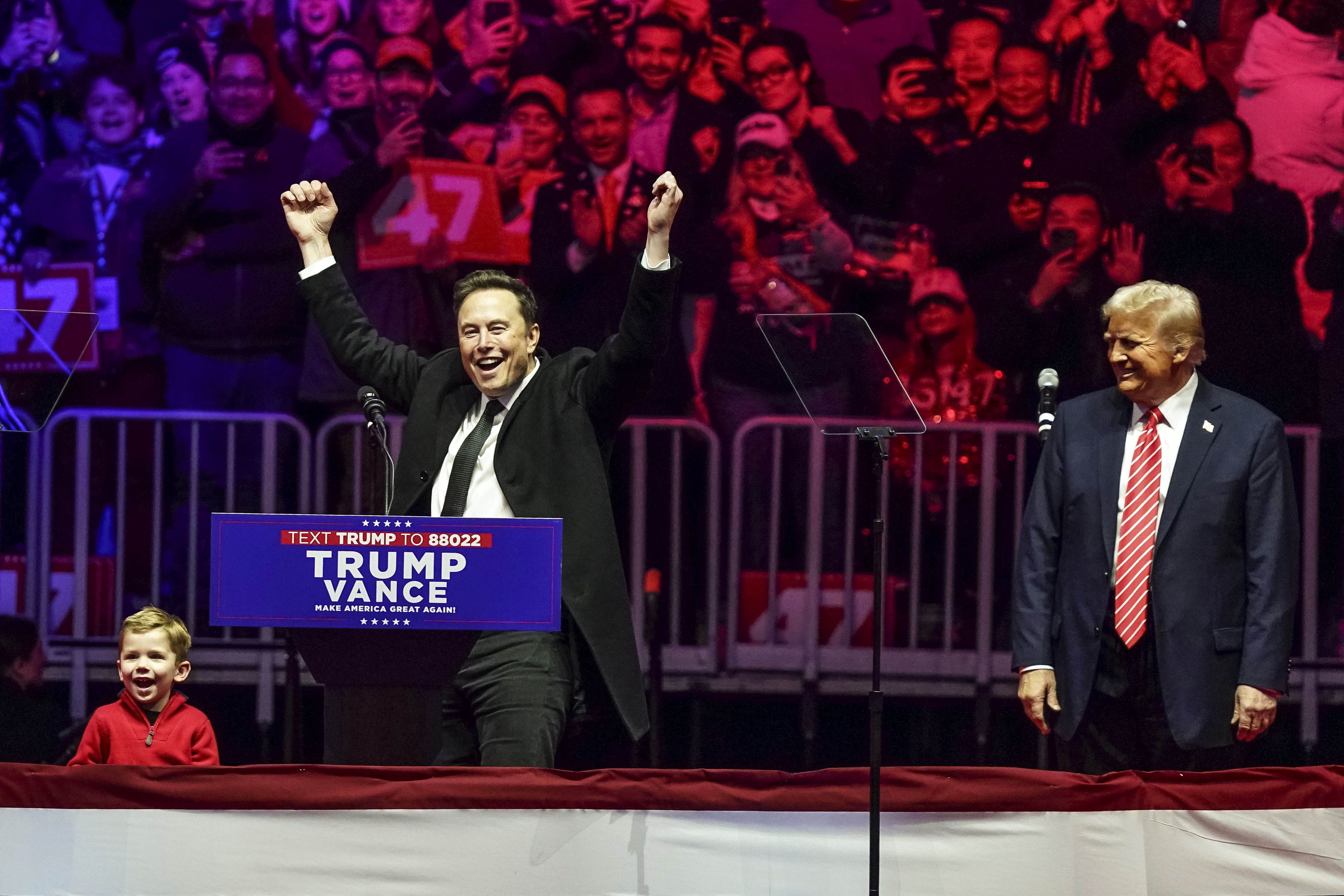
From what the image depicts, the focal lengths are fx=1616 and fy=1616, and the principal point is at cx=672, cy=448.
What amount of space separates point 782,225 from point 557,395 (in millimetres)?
2325

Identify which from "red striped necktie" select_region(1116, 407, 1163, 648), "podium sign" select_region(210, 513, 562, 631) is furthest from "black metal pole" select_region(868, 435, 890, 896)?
"podium sign" select_region(210, 513, 562, 631)

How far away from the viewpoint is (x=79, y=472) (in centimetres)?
600

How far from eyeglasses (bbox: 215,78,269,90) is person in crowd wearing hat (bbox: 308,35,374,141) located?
0.25m

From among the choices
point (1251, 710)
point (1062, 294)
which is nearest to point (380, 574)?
point (1251, 710)

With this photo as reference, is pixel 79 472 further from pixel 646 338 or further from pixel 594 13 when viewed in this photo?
pixel 646 338

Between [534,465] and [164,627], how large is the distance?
99 centimetres

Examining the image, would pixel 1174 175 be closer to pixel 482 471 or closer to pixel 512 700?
pixel 482 471

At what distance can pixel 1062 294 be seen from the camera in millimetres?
6023

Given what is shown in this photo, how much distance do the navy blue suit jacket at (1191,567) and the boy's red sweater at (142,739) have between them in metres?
2.02

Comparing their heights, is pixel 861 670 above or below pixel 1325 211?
below

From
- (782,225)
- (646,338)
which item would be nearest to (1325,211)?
(782,225)

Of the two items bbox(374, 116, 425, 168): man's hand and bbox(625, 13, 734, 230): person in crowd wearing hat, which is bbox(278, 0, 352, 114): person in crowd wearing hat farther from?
bbox(625, 13, 734, 230): person in crowd wearing hat

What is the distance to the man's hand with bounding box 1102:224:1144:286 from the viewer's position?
602cm

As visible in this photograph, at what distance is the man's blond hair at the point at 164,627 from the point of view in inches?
154
